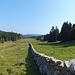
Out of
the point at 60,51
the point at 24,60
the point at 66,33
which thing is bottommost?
the point at 24,60

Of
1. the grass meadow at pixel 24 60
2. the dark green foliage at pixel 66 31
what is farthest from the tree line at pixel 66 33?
the grass meadow at pixel 24 60

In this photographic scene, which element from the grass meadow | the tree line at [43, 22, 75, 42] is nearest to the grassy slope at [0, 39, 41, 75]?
the grass meadow

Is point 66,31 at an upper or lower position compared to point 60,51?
upper

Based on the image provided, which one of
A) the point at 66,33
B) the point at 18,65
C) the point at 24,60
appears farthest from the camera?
the point at 66,33

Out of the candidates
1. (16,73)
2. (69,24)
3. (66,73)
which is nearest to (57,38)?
(69,24)

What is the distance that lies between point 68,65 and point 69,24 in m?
87.9

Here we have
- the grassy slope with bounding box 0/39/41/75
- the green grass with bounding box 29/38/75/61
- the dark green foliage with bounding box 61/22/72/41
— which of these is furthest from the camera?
the dark green foliage with bounding box 61/22/72/41

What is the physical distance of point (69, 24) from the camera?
96.9 meters

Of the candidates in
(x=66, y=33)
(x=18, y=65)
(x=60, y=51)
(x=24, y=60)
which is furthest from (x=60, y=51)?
(x=66, y=33)

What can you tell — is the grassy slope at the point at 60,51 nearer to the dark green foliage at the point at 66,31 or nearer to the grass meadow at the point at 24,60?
the grass meadow at the point at 24,60

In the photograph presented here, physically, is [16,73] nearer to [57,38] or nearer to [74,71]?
[74,71]

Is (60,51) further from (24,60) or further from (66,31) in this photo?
(66,31)

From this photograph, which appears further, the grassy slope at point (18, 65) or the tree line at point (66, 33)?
the tree line at point (66, 33)

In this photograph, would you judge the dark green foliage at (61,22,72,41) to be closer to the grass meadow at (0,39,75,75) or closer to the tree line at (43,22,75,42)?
the tree line at (43,22,75,42)
